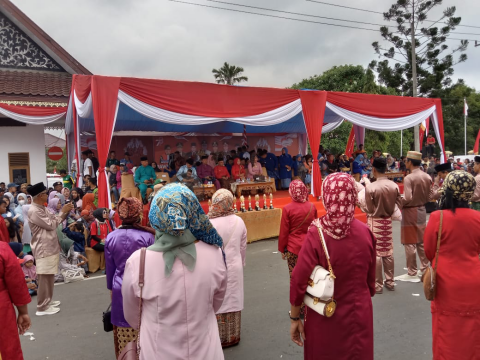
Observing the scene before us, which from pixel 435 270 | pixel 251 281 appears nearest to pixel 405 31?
pixel 251 281

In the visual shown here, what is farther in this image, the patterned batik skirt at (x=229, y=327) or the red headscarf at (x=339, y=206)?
the patterned batik skirt at (x=229, y=327)

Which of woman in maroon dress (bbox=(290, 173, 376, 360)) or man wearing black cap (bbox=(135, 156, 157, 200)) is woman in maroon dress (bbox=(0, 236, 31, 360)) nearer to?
woman in maroon dress (bbox=(290, 173, 376, 360))

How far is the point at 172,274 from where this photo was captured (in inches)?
69.9

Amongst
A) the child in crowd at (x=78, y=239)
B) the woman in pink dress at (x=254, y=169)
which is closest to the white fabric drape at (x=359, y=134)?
the woman in pink dress at (x=254, y=169)

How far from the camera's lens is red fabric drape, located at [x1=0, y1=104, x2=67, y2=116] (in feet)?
30.3

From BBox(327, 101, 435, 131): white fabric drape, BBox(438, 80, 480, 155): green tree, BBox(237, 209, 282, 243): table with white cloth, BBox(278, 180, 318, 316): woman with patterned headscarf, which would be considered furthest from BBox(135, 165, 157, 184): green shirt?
BBox(438, 80, 480, 155): green tree

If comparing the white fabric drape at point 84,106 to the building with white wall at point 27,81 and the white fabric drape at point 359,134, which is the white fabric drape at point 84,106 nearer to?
the building with white wall at point 27,81

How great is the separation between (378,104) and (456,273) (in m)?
8.27

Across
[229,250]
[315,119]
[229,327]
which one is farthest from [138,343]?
[315,119]

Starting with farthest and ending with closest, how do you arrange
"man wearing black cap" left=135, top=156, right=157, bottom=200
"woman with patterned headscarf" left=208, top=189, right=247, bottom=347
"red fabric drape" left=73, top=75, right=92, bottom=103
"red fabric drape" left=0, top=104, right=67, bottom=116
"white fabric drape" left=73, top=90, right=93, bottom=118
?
1. "man wearing black cap" left=135, top=156, right=157, bottom=200
2. "red fabric drape" left=0, top=104, right=67, bottom=116
3. "white fabric drape" left=73, top=90, right=93, bottom=118
4. "red fabric drape" left=73, top=75, right=92, bottom=103
5. "woman with patterned headscarf" left=208, top=189, right=247, bottom=347

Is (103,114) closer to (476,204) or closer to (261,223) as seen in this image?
(261,223)

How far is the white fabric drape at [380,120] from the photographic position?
374 inches

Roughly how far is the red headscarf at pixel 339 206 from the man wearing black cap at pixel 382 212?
2.78 metres

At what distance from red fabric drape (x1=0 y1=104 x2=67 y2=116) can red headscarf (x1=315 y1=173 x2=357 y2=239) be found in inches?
366
